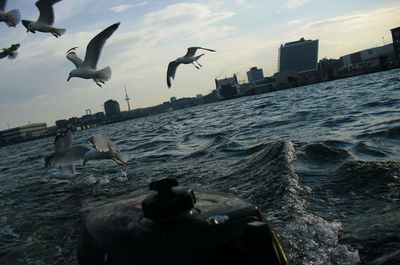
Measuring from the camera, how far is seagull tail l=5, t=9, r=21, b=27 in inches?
465

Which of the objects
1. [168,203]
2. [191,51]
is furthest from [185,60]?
[168,203]

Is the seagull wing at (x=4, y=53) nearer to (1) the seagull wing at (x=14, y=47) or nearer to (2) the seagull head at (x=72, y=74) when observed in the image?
(1) the seagull wing at (x=14, y=47)

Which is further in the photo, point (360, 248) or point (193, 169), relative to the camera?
point (193, 169)

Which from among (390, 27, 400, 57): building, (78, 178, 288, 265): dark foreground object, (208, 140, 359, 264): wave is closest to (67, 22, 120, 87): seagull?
(208, 140, 359, 264): wave

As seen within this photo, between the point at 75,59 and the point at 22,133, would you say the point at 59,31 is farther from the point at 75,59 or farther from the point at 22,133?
the point at 22,133

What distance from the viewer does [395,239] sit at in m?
4.00

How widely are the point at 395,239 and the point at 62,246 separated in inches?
139

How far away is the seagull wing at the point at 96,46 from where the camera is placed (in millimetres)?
10897

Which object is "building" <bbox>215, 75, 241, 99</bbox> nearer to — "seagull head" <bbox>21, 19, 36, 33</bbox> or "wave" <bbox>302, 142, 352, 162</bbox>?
"seagull head" <bbox>21, 19, 36, 33</bbox>

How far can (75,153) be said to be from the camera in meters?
9.77

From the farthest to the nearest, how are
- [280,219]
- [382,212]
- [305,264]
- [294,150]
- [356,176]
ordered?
1. [294,150]
2. [356,176]
3. [280,219]
4. [382,212]
5. [305,264]

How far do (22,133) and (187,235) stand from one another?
139 meters

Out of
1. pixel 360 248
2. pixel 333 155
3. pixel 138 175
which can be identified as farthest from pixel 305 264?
pixel 138 175

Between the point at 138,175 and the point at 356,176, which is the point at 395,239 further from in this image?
the point at 138,175
